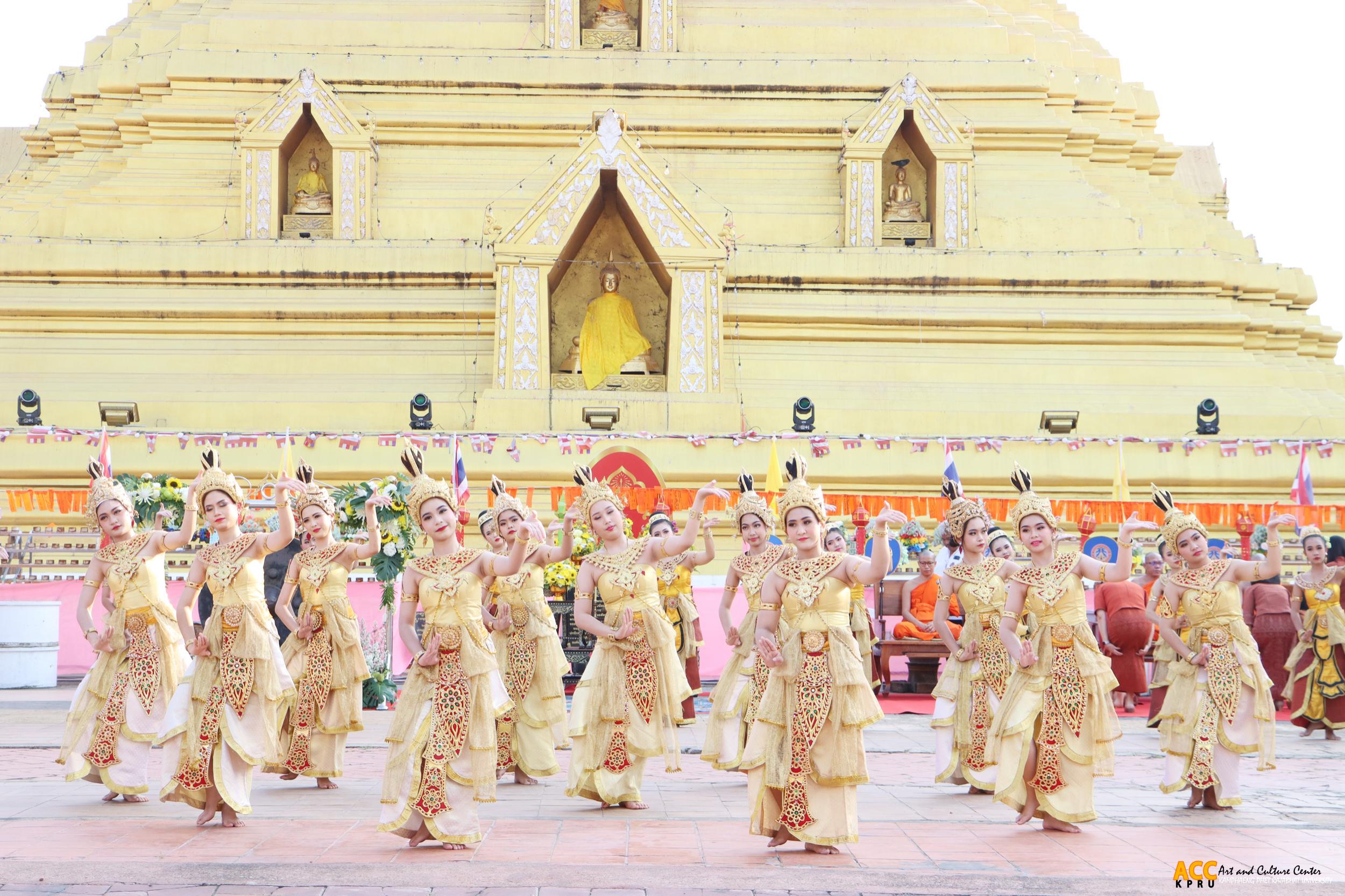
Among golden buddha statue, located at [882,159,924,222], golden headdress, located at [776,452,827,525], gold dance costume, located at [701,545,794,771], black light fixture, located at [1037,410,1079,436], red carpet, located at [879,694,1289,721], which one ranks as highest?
golden buddha statue, located at [882,159,924,222]

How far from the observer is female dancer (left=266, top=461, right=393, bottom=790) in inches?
411

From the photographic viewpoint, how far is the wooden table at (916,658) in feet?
Answer: 53.3

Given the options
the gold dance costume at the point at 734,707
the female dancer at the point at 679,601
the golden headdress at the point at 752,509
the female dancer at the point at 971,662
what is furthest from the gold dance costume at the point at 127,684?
the female dancer at the point at 971,662

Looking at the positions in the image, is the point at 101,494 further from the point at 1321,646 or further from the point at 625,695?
the point at 1321,646

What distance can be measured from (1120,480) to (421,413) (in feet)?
29.3

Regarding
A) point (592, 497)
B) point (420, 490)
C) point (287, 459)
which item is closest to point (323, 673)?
point (592, 497)

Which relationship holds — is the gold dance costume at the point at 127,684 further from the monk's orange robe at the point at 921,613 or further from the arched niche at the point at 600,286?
the arched niche at the point at 600,286

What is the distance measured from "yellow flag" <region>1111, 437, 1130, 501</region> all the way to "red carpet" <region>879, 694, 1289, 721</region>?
300 centimetres

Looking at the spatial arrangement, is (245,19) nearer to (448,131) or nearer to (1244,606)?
(448,131)

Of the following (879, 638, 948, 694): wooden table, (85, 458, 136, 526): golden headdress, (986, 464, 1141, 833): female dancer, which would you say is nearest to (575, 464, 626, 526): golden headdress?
(986, 464, 1141, 833): female dancer

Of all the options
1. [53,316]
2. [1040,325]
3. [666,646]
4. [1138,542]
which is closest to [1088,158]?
[1040,325]

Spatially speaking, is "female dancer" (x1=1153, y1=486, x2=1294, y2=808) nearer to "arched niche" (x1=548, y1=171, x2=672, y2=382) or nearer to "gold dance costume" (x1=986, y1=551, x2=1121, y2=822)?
"gold dance costume" (x1=986, y1=551, x2=1121, y2=822)

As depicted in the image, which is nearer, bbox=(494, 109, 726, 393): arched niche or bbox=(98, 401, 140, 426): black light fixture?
bbox=(98, 401, 140, 426): black light fixture

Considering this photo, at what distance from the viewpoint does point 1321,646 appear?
1447cm
